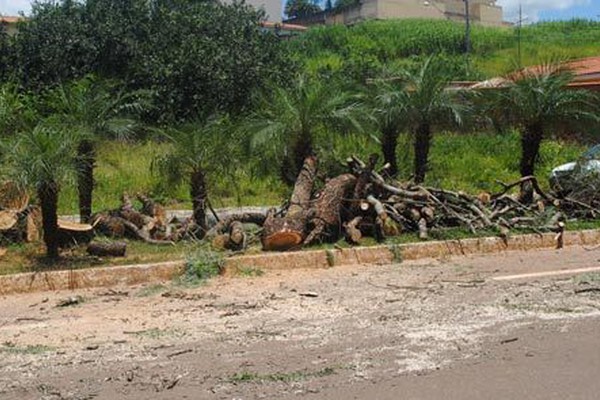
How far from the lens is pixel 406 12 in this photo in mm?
78250

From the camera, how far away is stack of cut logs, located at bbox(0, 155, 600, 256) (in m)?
11.2

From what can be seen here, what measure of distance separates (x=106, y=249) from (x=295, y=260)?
2.64 m

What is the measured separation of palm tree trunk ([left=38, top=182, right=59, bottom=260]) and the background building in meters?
64.4

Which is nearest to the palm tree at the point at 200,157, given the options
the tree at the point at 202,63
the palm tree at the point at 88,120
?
the palm tree at the point at 88,120

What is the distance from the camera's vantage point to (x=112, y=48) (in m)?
27.8

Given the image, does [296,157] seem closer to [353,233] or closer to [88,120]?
[353,233]

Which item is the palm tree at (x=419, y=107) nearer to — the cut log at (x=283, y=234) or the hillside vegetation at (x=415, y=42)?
the cut log at (x=283, y=234)

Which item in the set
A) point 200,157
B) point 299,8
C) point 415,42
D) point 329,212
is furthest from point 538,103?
point 299,8

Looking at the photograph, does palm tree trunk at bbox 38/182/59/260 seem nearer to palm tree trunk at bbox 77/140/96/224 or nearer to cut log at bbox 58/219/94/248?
cut log at bbox 58/219/94/248

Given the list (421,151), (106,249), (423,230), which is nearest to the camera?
(106,249)

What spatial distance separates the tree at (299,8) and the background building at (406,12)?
282cm

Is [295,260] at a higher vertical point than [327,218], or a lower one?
lower

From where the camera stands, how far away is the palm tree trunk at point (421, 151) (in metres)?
14.8

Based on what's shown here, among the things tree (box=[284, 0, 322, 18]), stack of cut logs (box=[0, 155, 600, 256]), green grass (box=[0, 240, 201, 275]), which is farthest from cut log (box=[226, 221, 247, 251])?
tree (box=[284, 0, 322, 18])
